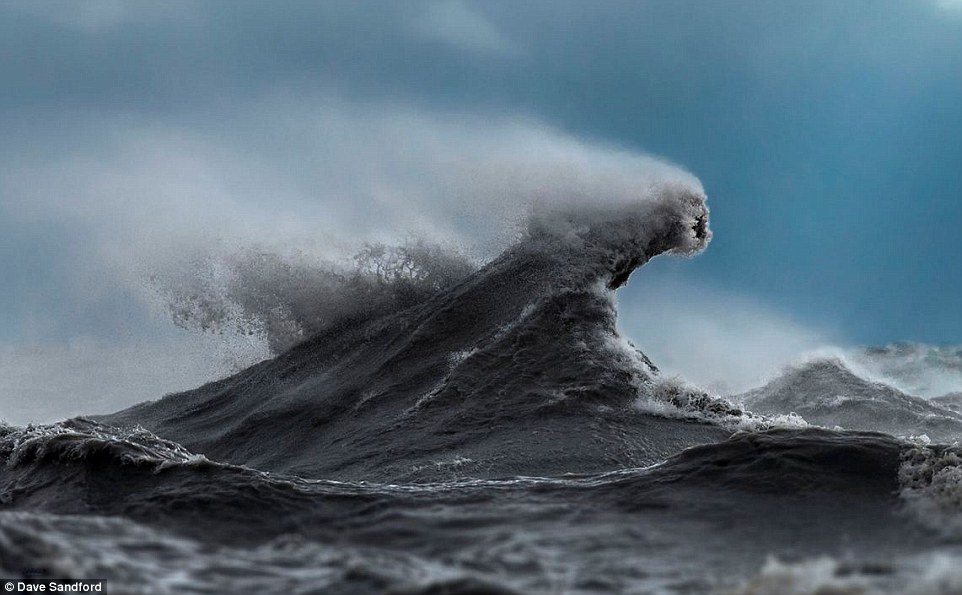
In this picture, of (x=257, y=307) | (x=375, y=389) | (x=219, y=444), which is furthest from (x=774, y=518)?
(x=257, y=307)

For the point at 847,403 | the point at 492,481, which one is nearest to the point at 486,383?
the point at 492,481

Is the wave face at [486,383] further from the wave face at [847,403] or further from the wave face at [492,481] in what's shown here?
the wave face at [847,403]

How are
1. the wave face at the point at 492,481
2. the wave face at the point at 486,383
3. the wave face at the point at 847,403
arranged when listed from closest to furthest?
the wave face at the point at 492,481 → the wave face at the point at 486,383 → the wave face at the point at 847,403

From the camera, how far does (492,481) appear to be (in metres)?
7.03

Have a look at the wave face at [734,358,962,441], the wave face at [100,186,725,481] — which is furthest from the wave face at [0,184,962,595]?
the wave face at [734,358,962,441]

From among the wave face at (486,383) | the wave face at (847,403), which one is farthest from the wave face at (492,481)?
the wave face at (847,403)

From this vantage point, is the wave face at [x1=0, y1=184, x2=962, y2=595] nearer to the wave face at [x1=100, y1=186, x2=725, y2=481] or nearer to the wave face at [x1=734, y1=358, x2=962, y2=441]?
the wave face at [x1=100, y1=186, x2=725, y2=481]

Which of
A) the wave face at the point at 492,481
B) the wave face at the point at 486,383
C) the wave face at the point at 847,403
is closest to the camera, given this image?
the wave face at the point at 492,481

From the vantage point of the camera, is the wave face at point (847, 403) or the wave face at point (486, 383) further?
the wave face at point (847, 403)

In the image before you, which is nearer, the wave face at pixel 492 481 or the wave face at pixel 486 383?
the wave face at pixel 492 481

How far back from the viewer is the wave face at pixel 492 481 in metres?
4.19

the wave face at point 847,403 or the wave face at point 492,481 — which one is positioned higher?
the wave face at point 847,403

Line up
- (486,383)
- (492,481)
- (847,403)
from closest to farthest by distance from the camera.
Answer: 1. (492,481)
2. (486,383)
3. (847,403)

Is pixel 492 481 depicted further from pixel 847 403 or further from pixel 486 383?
pixel 847 403
